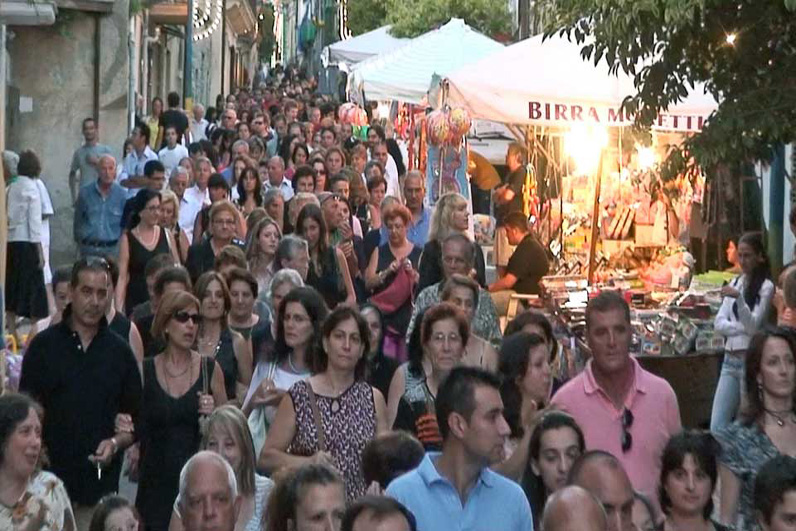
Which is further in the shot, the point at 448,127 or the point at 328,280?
the point at 448,127

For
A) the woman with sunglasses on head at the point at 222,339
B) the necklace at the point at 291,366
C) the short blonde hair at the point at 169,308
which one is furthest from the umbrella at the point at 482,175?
the short blonde hair at the point at 169,308

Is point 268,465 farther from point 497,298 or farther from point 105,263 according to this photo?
point 497,298

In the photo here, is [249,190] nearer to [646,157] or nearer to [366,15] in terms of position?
[646,157]

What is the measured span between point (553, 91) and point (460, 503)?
31.9 feet

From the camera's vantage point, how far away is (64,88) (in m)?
23.1

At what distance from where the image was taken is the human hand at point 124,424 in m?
8.17

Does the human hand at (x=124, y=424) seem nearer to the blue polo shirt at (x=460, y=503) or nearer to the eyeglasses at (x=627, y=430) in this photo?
the eyeglasses at (x=627, y=430)

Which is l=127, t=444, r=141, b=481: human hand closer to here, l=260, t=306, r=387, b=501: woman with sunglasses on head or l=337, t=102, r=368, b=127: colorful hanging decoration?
l=260, t=306, r=387, b=501: woman with sunglasses on head

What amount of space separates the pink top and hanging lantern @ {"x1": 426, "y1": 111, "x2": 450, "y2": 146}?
1201 cm

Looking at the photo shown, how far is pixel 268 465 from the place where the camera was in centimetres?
763

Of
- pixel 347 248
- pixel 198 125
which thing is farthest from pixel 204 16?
pixel 347 248

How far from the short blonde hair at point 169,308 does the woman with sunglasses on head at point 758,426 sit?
2838 mm

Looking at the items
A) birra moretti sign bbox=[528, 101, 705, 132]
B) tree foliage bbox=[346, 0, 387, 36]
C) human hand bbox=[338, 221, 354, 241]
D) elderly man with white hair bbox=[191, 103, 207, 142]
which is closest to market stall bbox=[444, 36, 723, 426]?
birra moretti sign bbox=[528, 101, 705, 132]

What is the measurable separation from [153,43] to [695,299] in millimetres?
22074
